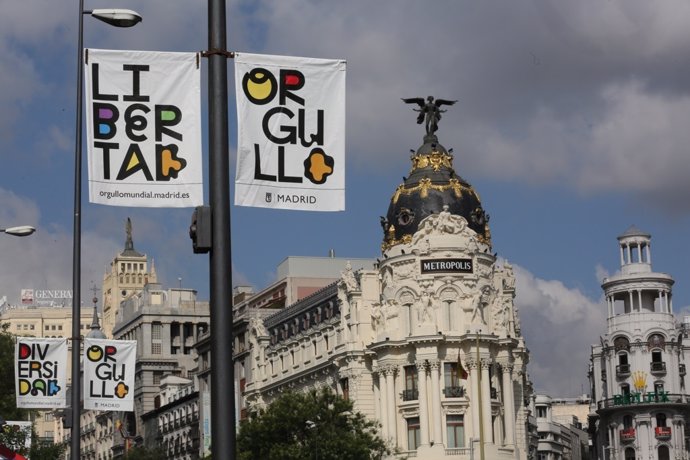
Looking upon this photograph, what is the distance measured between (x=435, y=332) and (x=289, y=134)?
81176mm

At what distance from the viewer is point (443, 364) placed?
3873 inches

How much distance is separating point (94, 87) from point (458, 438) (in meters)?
81.2

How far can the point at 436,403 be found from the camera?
3809 inches

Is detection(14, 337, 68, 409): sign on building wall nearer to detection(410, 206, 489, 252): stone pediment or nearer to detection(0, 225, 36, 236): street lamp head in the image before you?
detection(0, 225, 36, 236): street lamp head

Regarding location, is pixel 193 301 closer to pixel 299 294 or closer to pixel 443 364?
pixel 299 294

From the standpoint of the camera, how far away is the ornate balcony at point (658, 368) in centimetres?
14412

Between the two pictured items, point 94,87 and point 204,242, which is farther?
point 94,87

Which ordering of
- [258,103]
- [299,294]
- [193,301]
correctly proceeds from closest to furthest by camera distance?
[258,103] < [299,294] < [193,301]

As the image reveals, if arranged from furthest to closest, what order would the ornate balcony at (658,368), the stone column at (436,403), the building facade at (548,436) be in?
the building facade at (548,436) → the ornate balcony at (658,368) → the stone column at (436,403)

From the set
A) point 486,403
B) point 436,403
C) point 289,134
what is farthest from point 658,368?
point 289,134

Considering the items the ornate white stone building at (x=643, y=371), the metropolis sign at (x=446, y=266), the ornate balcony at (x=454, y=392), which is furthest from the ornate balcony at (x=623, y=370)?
the ornate balcony at (x=454, y=392)

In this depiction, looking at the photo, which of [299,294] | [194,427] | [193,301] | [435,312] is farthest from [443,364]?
[193,301]

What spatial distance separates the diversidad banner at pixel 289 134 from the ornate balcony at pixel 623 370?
433 feet

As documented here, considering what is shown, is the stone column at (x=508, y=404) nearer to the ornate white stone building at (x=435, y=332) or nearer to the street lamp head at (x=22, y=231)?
the ornate white stone building at (x=435, y=332)
